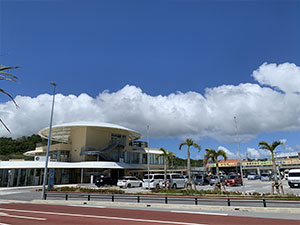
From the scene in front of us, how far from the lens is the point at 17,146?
76.9 metres

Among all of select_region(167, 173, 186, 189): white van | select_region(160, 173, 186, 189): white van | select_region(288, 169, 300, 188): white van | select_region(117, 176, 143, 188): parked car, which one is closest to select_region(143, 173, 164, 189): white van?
select_region(160, 173, 186, 189): white van

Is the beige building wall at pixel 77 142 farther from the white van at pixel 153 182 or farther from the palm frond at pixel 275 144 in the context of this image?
the palm frond at pixel 275 144

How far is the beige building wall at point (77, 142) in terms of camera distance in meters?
45.0

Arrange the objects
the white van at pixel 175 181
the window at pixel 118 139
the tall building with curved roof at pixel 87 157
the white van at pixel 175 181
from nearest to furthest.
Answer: the white van at pixel 175 181, the white van at pixel 175 181, the tall building with curved roof at pixel 87 157, the window at pixel 118 139

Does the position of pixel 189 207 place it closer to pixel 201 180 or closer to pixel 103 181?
pixel 103 181

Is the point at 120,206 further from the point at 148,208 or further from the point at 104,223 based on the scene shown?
the point at 104,223

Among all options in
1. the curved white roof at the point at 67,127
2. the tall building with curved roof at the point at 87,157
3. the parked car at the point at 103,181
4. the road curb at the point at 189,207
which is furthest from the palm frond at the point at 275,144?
the curved white roof at the point at 67,127

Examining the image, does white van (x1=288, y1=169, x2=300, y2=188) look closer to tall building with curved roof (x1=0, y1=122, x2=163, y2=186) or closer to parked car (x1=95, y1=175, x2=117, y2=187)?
parked car (x1=95, y1=175, x2=117, y2=187)

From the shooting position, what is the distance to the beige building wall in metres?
45.0

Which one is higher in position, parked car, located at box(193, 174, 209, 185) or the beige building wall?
the beige building wall

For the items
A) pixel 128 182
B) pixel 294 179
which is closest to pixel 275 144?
pixel 294 179

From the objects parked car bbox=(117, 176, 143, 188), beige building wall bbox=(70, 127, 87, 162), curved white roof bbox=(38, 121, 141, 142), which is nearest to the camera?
parked car bbox=(117, 176, 143, 188)

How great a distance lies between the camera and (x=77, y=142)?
45.9 m

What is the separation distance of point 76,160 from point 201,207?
37.4m
